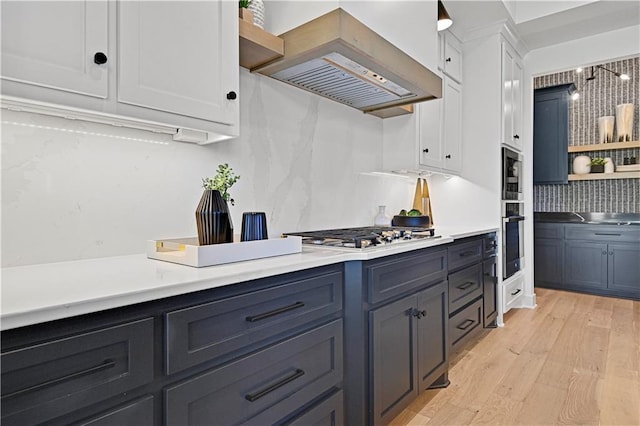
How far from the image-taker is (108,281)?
90cm

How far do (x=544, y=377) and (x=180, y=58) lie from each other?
260cm

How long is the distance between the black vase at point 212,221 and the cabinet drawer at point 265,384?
16.3 inches

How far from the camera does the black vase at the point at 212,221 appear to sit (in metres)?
1.25

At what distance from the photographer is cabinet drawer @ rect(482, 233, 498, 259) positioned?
278cm

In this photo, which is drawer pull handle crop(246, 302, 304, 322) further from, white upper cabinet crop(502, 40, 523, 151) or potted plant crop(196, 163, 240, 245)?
white upper cabinet crop(502, 40, 523, 151)

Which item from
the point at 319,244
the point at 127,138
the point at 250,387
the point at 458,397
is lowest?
the point at 458,397

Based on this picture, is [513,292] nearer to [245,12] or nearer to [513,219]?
[513,219]

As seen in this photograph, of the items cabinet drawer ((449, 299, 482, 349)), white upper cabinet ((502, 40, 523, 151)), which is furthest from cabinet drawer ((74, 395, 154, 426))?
white upper cabinet ((502, 40, 523, 151))

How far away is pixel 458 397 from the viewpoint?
2.00m

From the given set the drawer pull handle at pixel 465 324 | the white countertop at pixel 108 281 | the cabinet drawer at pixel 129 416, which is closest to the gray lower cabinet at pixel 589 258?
the drawer pull handle at pixel 465 324

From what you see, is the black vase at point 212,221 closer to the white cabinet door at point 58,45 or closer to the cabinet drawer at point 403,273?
the white cabinet door at point 58,45

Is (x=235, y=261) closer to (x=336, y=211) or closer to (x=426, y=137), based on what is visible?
(x=336, y=211)

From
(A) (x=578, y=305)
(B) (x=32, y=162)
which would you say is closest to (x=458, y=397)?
(B) (x=32, y=162)

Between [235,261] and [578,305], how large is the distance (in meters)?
4.13
